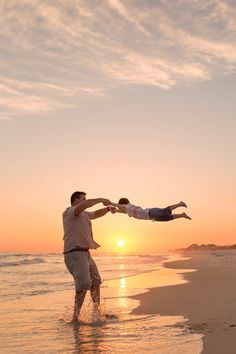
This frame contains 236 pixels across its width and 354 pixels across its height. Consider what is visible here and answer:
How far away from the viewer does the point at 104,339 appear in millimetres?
5938

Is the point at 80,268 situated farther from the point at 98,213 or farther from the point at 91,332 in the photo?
the point at 91,332

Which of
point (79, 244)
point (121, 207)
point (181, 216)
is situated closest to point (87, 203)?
point (121, 207)

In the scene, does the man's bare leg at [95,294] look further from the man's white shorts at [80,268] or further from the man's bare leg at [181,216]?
the man's bare leg at [181,216]

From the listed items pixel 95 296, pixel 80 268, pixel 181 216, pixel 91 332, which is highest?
pixel 181 216

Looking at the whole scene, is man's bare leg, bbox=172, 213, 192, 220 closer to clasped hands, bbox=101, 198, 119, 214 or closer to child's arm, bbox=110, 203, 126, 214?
child's arm, bbox=110, 203, 126, 214

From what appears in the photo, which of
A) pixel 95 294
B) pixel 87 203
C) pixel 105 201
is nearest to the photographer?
pixel 87 203

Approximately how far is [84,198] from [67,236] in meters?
0.66

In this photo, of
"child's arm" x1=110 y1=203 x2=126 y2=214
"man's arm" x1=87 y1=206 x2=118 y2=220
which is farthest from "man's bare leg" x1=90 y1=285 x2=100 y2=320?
"child's arm" x1=110 y1=203 x2=126 y2=214

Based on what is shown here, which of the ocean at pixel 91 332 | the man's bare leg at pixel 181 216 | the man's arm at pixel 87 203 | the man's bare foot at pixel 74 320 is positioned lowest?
the ocean at pixel 91 332

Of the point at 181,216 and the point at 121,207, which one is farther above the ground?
the point at 121,207

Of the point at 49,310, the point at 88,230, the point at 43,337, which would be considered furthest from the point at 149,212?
the point at 49,310

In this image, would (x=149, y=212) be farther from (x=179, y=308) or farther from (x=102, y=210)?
(x=179, y=308)

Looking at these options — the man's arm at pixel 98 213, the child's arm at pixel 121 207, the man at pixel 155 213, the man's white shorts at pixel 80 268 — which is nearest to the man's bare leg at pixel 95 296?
the man's white shorts at pixel 80 268

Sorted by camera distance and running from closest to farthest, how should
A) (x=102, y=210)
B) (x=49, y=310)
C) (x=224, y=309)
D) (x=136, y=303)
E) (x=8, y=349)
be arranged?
(x=8, y=349)
(x=224, y=309)
(x=102, y=210)
(x=49, y=310)
(x=136, y=303)
